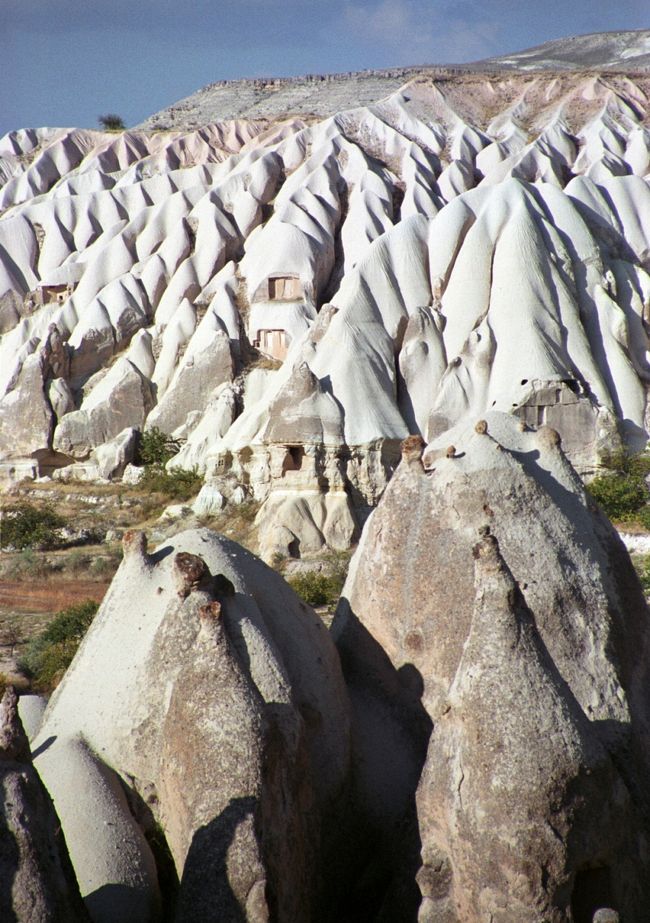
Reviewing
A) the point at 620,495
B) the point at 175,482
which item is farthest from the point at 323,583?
the point at 175,482

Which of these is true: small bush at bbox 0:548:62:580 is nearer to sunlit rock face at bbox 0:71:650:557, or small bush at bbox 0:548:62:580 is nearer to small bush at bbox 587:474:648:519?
sunlit rock face at bbox 0:71:650:557

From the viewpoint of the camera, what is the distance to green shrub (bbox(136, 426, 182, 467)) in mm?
24328

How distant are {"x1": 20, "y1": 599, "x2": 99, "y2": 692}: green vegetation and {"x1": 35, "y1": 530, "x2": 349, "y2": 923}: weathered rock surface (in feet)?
13.8

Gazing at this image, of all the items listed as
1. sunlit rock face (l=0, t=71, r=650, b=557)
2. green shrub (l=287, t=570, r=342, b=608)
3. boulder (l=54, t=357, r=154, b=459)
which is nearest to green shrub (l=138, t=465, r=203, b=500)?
sunlit rock face (l=0, t=71, r=650, b=557)

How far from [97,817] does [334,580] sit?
10296 mm

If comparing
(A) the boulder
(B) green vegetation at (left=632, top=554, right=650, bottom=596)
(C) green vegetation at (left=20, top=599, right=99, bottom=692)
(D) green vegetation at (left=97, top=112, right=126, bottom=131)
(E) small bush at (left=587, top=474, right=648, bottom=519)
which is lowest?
(C) green vegetation at (left=20, top=599, right=99, bottom=692)

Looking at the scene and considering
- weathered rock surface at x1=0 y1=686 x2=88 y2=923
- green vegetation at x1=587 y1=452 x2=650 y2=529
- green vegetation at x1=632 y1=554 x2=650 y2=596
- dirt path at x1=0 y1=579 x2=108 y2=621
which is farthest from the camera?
green vegetation at x1=587 y1=452 x2=650 y2=529

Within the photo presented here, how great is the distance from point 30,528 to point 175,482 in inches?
136

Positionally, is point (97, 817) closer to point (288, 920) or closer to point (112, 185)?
point (288, 920)

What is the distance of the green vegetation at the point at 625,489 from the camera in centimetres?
1702

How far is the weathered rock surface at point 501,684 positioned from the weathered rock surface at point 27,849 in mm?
1266

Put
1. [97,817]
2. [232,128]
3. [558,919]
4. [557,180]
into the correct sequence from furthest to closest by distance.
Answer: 1. [232,128]
2. [557,180]
3. [97,817]
4. [558,919]

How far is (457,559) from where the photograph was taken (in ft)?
14.9

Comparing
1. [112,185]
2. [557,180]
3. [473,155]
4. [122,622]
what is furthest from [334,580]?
[112,185]
